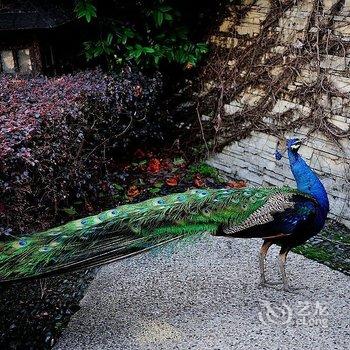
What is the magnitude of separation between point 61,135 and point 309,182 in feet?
6.62

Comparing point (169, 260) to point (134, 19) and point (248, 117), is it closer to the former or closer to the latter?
point (248, 117)

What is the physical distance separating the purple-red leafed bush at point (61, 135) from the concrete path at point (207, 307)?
804 mm

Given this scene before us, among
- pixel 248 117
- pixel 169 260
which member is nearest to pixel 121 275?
pixel 169 260

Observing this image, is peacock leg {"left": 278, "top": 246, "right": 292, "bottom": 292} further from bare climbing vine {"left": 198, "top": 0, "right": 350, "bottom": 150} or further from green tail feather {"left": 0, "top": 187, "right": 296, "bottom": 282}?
bare climbing vine {"left": 198, "top": 0, "right": 350, "bottom": 150}

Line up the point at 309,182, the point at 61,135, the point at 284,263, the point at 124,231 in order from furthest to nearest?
the point at 61,135 → the point at 284,263 → the point at 309,182 → the point at 124,231

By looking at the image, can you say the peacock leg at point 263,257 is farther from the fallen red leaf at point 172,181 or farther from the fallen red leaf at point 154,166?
the fallen red leaf at point 154,166

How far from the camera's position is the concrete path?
3.57 meters

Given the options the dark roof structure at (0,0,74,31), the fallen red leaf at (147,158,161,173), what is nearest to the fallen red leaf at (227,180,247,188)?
the fallen red leaf at (147,158,161,173)

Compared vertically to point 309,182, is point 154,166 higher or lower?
lower

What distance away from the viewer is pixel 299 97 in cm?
538

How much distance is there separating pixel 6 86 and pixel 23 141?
1207 mm

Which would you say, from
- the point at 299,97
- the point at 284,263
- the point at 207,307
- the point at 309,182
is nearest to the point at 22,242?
the point at 207,307

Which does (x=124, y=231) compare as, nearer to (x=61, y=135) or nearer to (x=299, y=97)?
(x=61, y=135)

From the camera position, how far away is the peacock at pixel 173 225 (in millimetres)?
3410
